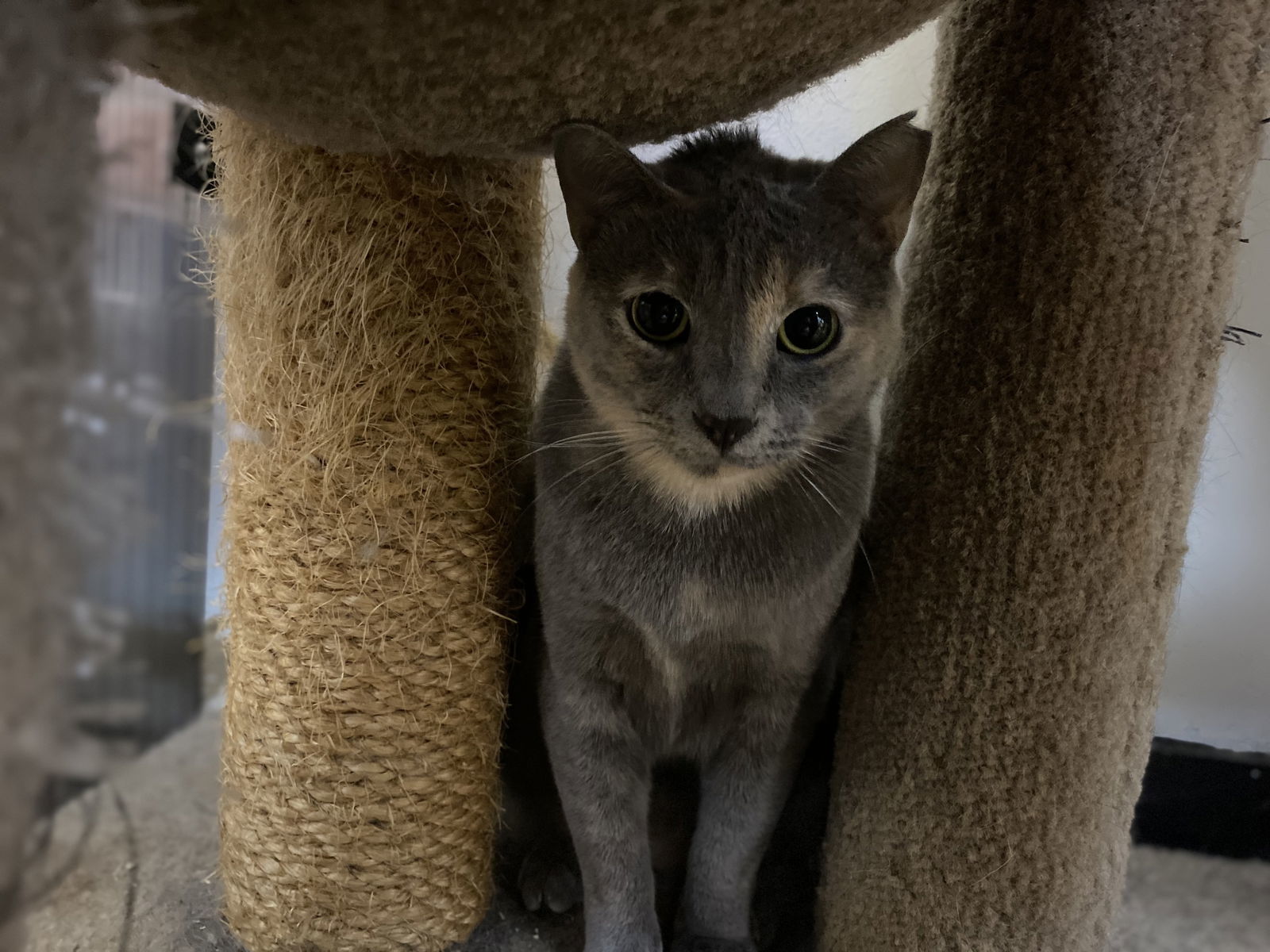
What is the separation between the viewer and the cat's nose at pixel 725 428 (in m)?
0.75

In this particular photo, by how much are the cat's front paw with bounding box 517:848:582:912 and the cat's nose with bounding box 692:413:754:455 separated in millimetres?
608

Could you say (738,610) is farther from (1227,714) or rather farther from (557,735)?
(1227,714)

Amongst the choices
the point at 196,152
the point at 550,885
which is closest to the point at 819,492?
the point at 550,885

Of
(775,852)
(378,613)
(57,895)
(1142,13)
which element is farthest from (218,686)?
(1142,13)

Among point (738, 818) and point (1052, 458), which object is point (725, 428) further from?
point (738, 818)

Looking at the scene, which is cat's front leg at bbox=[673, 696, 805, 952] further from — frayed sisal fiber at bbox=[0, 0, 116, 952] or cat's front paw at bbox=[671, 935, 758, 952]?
frayed sisal fiber at bbox=[0, 0, 116, 952]

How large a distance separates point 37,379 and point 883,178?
2.27ft

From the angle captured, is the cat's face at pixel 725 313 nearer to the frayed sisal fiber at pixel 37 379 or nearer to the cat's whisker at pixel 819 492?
the cat's whisker at pixel 819 492

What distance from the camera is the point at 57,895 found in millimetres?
368

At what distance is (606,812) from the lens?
0.91 metres

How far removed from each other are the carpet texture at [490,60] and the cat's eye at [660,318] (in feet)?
0.52

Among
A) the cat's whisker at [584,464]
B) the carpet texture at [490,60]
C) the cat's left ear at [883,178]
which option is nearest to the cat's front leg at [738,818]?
the cat's whisker at [584,464]

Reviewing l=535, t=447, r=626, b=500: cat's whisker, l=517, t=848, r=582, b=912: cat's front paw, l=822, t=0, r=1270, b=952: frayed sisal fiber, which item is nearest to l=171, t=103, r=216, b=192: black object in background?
l=535, t=447, r=626, b=500: cat's whisker

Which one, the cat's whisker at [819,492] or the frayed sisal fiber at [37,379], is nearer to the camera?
the frayed sisal fiber at [37,379]
